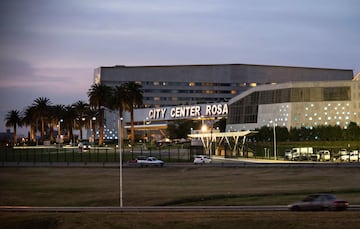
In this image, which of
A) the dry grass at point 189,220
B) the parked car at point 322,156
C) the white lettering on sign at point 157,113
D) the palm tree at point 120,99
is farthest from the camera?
the white lettering on sign at point 157,113

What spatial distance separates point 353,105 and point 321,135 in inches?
449

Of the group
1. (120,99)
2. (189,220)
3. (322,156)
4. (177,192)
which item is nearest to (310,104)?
(322,156)

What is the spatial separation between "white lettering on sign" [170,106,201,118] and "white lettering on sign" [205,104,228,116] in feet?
12.4

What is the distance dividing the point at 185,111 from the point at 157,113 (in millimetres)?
14907

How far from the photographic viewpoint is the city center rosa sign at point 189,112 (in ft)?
545

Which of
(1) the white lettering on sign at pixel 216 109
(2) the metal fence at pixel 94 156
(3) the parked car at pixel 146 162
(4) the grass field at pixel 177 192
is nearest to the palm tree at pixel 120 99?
(2) the metal fence at pixel 94 156

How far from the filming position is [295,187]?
5638 centimetres

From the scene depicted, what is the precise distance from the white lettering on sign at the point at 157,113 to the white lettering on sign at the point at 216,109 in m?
21.3

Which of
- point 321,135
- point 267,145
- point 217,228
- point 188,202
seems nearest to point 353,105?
point 321,135

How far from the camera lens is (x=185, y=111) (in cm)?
Result: 17988

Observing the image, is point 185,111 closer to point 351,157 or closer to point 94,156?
point 94,156

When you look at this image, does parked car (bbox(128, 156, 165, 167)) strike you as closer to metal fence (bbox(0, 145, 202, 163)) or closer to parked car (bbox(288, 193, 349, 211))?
metal fence (bbox(0, 145, 202, 163))

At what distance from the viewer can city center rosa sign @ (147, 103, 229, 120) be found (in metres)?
166

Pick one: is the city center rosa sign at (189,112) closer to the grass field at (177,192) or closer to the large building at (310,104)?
the large building at (310,104)
